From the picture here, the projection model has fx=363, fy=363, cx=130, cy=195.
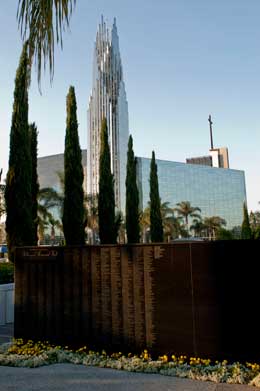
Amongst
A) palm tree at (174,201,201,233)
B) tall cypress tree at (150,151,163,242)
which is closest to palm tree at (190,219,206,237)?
palm tree at (174,201,201,233)

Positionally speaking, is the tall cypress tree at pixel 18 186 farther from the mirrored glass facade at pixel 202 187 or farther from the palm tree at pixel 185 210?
the mirrored glass facade at pixel 202 187

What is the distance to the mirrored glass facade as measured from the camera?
71.8 m

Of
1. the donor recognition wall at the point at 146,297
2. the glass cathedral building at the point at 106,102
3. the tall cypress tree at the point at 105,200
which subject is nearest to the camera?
the donor recognition wall at the point at 146,297

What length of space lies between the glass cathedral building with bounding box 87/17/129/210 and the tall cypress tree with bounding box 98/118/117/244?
5211 centimetres

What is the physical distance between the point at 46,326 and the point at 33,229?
10.5m

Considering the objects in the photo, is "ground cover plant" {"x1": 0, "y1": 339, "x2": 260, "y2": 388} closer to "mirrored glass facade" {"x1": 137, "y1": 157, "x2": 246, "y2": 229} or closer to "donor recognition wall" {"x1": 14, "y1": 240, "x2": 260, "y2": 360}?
"donor recognition wall" {"x1": 14, "y1": 240, "x2": 260, "y2": 360}

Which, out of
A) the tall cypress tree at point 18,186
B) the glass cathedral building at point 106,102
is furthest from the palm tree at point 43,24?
the glass cathedral building at point 106,102

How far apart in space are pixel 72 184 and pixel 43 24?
62.0 ft

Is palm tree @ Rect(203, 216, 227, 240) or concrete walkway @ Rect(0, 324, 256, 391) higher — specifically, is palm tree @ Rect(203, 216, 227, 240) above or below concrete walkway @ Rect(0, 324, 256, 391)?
above

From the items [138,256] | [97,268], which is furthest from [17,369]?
[138,256]

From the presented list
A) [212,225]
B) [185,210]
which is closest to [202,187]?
[212,225]

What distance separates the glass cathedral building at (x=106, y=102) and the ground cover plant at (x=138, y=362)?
7200 centimetres

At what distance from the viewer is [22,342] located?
19.5ft

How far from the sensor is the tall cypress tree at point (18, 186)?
15.2 meters
